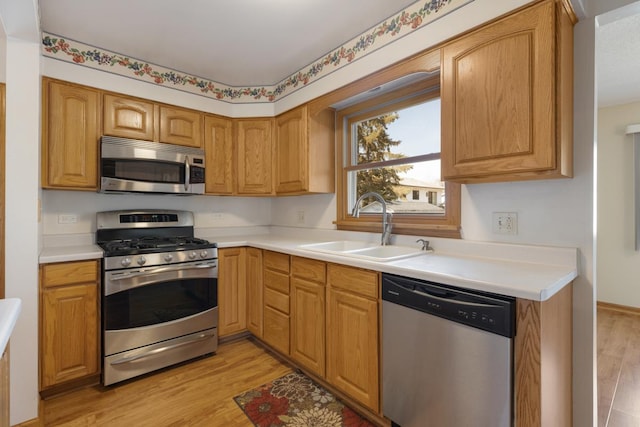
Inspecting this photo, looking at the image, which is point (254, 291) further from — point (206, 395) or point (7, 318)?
point (7, 318)

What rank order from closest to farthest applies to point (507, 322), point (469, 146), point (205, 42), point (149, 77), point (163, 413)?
point (507, 322) < point (469, 146) < point (163, 413) < point (205, 42) < point (149, 77)

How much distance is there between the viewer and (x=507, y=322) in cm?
113

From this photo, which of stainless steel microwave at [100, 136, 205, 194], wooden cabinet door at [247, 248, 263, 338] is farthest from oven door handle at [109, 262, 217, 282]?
stainless steel microwave at [100, 136, 205, 194]

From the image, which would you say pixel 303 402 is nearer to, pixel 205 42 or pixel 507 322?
pixel 507 322

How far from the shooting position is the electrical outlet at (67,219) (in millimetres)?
2400

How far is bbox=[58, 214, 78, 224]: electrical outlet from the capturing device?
7.88ft

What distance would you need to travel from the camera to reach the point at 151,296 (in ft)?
7.23

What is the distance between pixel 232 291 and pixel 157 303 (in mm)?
596

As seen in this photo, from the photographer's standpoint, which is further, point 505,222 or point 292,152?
point 292,152

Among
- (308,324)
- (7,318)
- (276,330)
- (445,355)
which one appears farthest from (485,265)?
(7,318)

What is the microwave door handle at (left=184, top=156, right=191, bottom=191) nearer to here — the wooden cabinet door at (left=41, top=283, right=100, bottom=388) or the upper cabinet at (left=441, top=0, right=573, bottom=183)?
the wooden cabinet door at (left=41, top=283, right=100, bottom=388)

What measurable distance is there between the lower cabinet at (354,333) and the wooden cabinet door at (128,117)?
190cm

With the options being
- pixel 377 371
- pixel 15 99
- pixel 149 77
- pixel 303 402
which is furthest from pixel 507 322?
pixel 149 77

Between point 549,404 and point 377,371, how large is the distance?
0.73m
